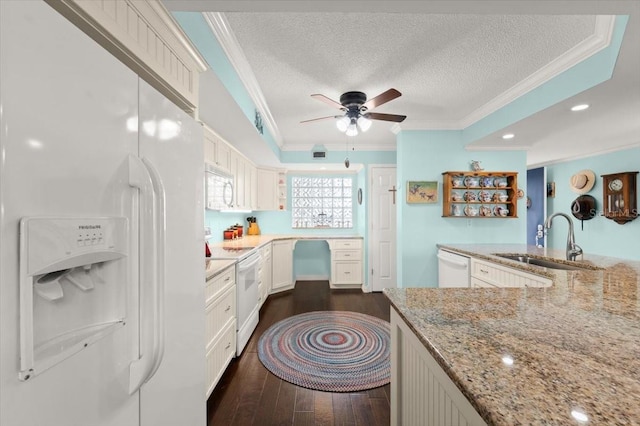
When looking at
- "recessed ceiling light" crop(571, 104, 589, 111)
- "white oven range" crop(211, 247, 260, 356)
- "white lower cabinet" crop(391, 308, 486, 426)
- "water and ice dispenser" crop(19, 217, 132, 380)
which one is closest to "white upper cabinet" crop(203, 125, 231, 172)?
"white oven range" crop(211, 247, 260, 356)

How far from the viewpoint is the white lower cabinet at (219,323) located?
5.79 ft

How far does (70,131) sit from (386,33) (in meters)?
1.91

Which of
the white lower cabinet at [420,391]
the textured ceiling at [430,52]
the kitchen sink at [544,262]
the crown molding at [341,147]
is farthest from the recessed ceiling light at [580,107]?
the white lower cabinet at [420,391]

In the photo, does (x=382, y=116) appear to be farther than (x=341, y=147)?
No

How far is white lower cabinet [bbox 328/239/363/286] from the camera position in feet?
15.0

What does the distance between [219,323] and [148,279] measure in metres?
1.47

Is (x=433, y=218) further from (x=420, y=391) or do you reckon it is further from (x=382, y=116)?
(x=420, y=391)

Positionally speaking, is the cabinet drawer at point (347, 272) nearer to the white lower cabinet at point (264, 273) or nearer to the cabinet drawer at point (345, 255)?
the cabinet drawer at point (345, 255)

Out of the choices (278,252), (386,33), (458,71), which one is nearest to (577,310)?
(386,33)

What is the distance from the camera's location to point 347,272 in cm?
457

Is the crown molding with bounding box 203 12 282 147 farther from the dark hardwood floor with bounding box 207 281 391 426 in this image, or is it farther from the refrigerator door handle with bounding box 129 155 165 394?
the dark hardwood floor with bounding box 207 281 391 426

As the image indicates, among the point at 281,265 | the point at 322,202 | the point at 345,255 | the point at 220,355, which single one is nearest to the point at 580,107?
the point at 345,255

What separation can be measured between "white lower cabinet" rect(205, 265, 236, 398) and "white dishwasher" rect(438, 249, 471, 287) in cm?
239

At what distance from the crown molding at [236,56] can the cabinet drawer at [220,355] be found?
80.0 inches
